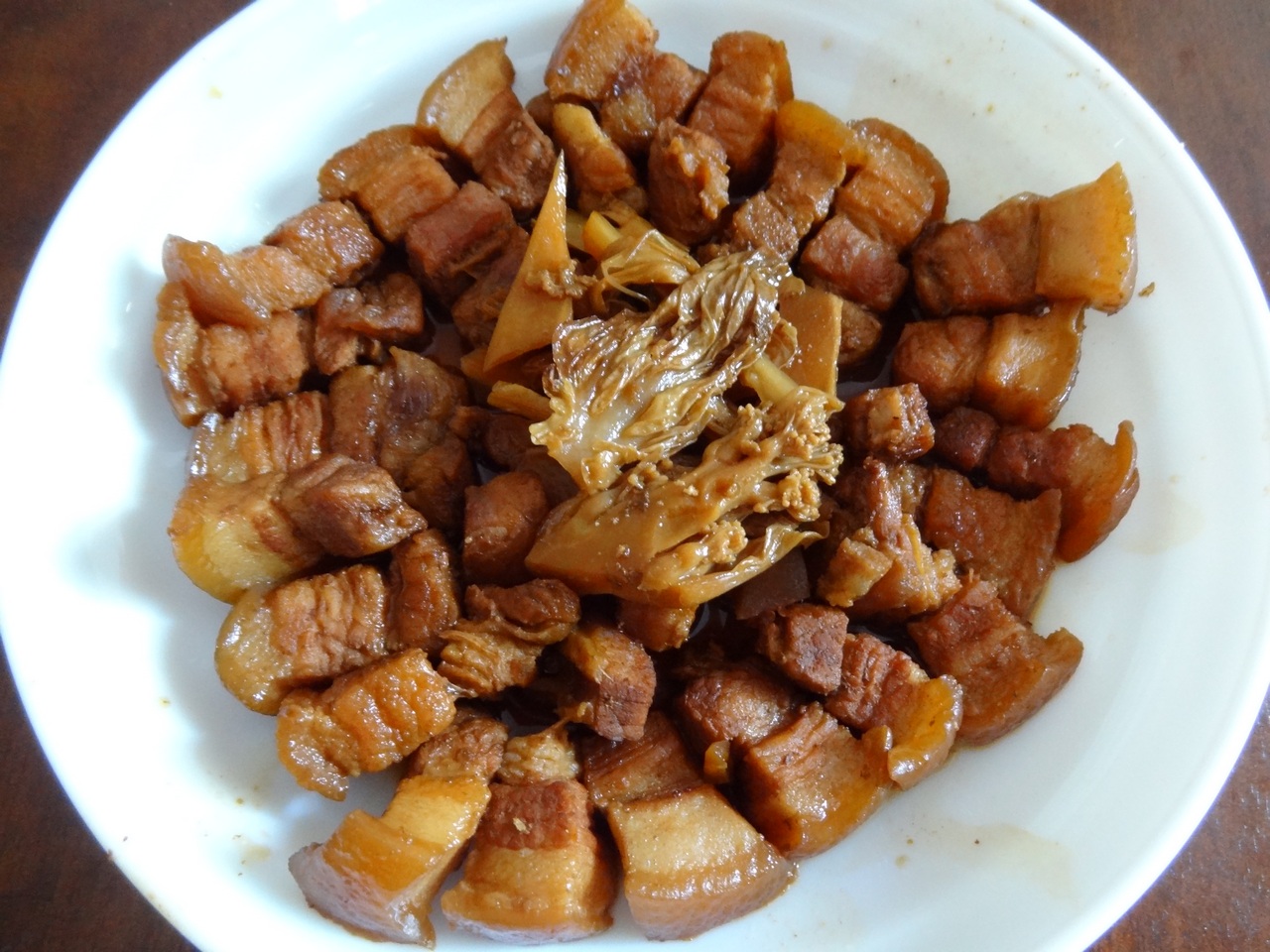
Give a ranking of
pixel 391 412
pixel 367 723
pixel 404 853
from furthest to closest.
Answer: pixel 391 412 < pixel 367 723 < pixel 404 853

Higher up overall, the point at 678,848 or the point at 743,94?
the point at 743,94

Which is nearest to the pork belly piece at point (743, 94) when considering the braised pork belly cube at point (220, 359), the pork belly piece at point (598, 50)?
the pork belly piece at point (598, 50)

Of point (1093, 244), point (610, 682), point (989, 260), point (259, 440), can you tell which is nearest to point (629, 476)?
point (610, 682)

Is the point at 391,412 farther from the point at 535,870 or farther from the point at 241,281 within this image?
the point at 535,870

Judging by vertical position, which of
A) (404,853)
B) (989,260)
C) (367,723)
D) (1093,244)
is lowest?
(404,853)

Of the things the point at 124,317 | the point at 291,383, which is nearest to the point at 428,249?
the point at 291,383

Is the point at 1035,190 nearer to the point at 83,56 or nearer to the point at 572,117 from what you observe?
the point at 572,117
